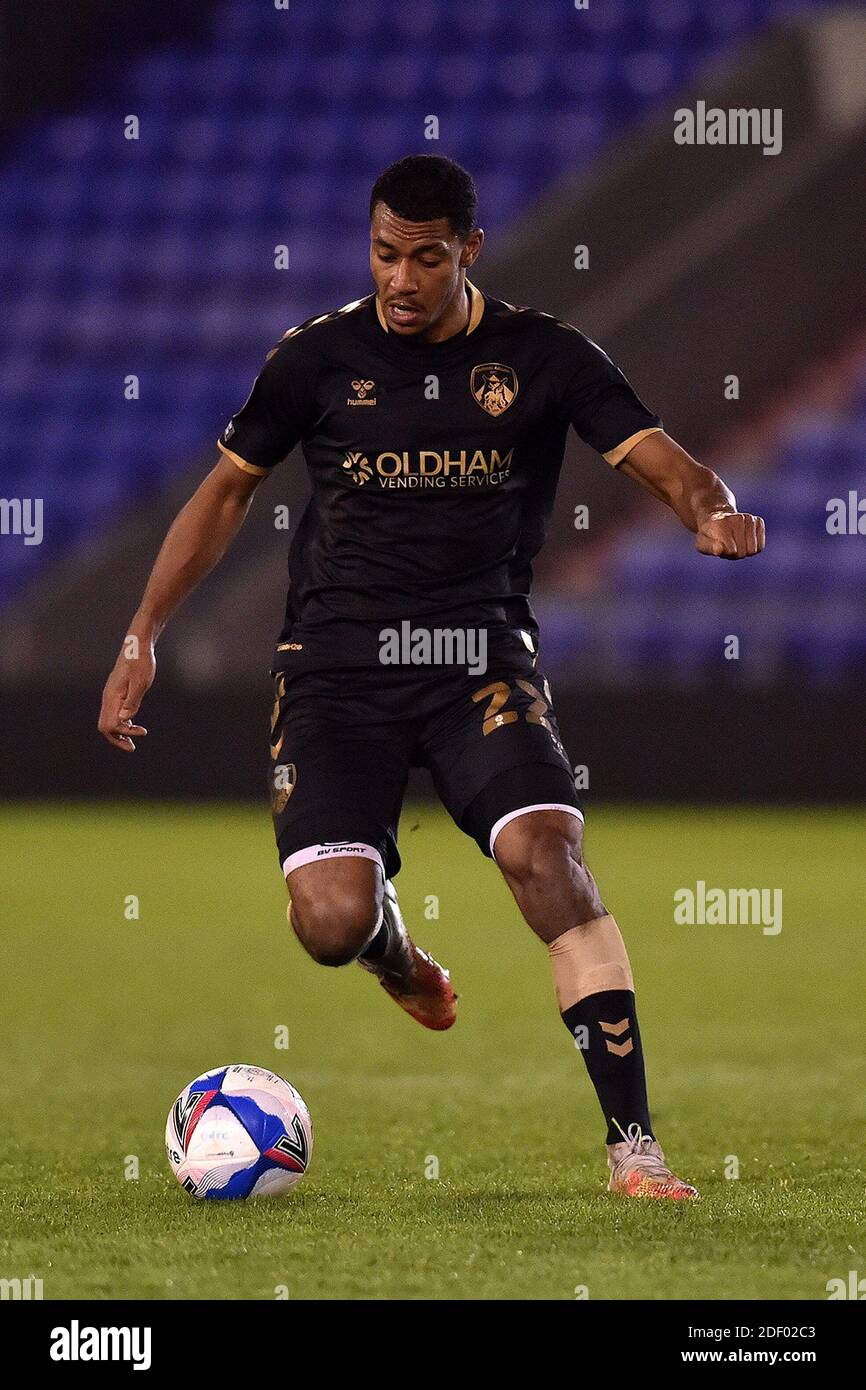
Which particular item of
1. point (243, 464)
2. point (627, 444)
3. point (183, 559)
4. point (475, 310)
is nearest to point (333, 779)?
point (183, 559)

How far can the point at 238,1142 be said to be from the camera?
4.25m

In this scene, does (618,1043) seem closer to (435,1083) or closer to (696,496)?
(696,496)

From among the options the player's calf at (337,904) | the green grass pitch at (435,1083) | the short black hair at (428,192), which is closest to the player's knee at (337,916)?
the player's calf at (337,904)

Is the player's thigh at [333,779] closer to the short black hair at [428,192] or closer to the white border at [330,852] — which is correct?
the white border at [330,852]

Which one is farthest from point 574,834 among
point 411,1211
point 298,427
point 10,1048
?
point 10,1048

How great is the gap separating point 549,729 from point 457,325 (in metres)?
0.93

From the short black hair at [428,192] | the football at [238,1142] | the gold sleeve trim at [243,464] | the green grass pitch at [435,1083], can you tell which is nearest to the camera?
the green grass pitch at [435,1083]

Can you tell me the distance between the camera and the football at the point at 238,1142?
4242mm

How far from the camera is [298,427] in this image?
4.69 meters

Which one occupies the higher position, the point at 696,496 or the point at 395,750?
the point at 696,496

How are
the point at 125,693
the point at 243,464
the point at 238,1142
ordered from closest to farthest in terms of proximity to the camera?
the point at 238,1142 < the point at 125,693 < the point at 243,464

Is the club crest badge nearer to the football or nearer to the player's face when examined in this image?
the player's face

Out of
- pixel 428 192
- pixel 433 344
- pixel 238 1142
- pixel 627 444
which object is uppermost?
pixel 428 192

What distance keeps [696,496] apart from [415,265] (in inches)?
30.5
